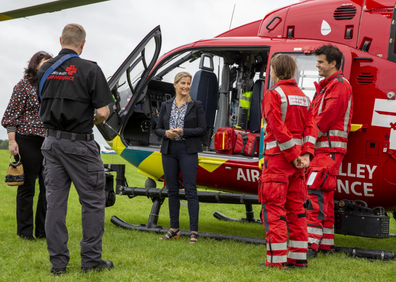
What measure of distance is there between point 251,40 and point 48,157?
2690 millimetres

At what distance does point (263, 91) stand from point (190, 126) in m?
1.10

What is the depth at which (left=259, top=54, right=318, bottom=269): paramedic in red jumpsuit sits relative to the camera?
3.11m

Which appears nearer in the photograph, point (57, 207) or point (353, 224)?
point (57, 207)

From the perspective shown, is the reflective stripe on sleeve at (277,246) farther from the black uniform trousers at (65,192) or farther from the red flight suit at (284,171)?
the black uniform trousers at (65,192)

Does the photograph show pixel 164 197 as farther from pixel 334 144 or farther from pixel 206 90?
pixel 334 144

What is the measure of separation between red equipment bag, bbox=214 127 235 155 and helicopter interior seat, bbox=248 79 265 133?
2.26 feet

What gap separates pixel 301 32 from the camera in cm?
460

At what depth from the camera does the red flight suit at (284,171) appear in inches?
123

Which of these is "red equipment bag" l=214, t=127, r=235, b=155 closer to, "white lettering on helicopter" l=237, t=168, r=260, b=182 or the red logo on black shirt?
"white lettering on helicopter" l=237, t=168, r=260, b=182

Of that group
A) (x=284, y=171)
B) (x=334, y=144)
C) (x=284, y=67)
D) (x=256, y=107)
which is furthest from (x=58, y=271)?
(x=256, y=107)

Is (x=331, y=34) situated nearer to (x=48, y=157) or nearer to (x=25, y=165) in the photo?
(x=48, y=157)

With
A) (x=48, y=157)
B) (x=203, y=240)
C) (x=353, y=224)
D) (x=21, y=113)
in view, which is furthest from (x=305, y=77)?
(x=21, y=113)

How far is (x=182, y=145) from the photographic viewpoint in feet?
14.4

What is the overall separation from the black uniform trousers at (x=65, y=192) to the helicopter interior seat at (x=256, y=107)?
282 cm
